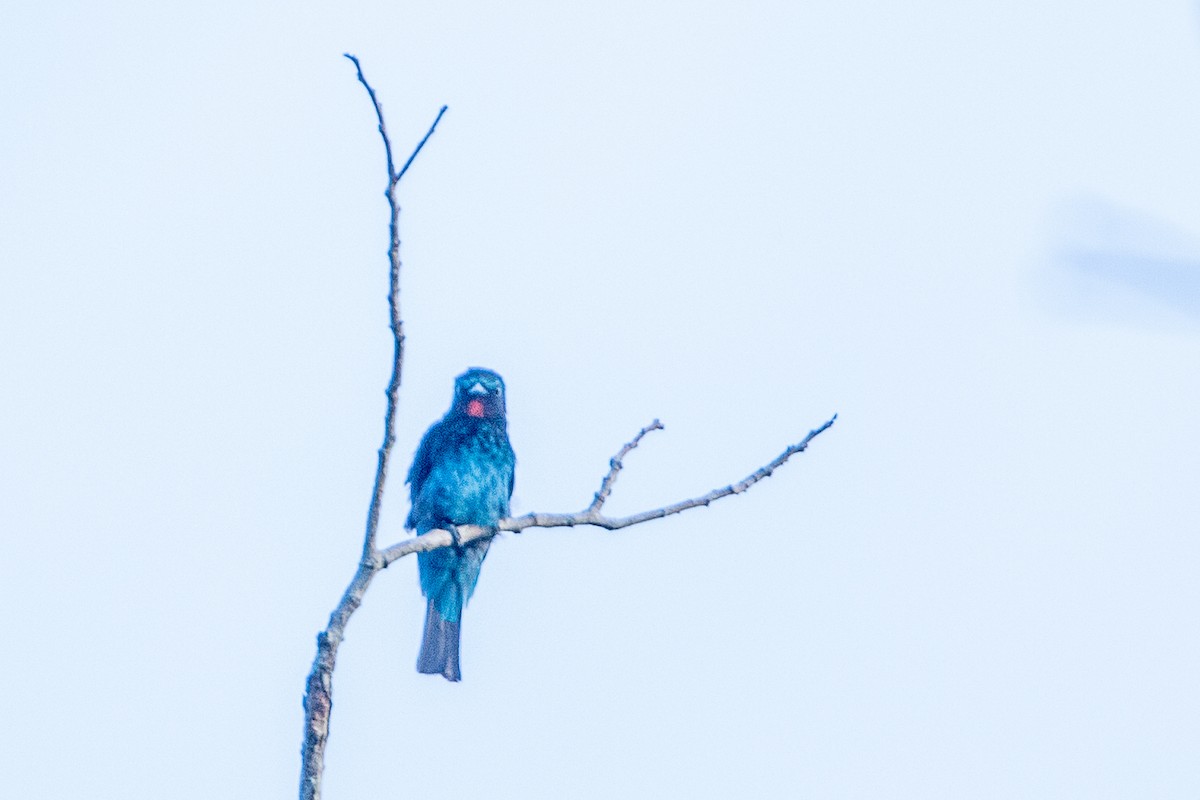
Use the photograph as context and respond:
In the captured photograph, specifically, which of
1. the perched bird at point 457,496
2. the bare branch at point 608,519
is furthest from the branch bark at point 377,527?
the perched bird at point 457,496

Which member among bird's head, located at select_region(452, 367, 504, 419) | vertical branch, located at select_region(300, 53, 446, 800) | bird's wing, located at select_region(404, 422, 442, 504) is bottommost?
vertical branch, located at select_region(300, 53, 446, 800)

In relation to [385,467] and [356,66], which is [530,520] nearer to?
[385,467]

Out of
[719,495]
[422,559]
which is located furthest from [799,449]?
[422,559]

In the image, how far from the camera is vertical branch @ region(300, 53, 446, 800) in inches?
141

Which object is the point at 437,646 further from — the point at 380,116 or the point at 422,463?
the point at 380,116

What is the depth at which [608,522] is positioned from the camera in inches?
180

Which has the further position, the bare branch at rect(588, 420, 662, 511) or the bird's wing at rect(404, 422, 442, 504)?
the bird's wing at rect(404, 422, 442, 504)

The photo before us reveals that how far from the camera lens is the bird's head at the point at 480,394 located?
7418 millimetres

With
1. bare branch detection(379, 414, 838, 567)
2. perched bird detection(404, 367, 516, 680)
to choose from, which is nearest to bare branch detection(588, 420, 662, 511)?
bare branch detection(379, 414, 838, 567)

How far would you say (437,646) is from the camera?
7117 mm

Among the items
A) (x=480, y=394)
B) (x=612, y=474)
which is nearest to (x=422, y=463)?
(x=480, y=394)

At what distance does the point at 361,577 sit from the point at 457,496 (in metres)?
3.05

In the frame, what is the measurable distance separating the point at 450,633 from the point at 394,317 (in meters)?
3.57

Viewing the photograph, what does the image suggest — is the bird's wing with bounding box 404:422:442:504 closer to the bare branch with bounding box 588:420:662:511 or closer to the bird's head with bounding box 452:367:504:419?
the bird's head with bounding box 452:367:504:419
